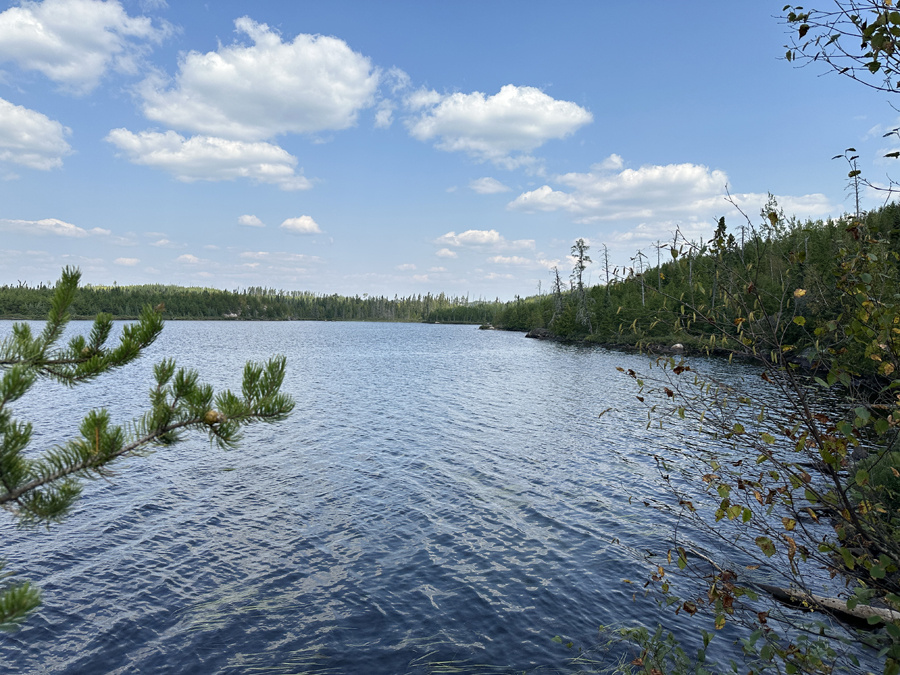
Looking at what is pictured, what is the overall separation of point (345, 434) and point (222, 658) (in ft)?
54.9

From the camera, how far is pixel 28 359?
4.22 m

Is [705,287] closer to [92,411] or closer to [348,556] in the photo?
[92,411]

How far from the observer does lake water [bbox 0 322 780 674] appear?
9.34m

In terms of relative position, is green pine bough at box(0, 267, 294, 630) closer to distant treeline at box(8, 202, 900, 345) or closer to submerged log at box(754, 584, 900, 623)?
distant treeline at box(8, 202, 900, 345)

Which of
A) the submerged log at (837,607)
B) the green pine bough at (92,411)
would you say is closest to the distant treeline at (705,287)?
→ the green pine bough at (92,411)

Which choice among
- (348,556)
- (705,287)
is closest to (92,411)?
(705,287)

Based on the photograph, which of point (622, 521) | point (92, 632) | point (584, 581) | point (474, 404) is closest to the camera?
point (92, 632)

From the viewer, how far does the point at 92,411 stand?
3789 millimetres

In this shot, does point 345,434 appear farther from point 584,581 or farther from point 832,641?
point 832,641

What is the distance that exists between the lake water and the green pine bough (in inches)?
43.4

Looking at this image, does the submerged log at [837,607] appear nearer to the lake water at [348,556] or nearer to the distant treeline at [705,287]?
the lake water at [348,556]

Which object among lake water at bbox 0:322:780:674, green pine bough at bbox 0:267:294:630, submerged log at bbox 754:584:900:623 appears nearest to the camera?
green pine bough at bbox 0:267:294:630

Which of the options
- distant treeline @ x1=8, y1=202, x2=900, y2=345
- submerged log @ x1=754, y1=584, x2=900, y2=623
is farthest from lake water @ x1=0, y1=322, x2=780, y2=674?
distant treeline @ x1=8, y1=202, x2=900, y2=345

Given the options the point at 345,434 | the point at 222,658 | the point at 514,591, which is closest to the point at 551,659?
the point at 514,591
